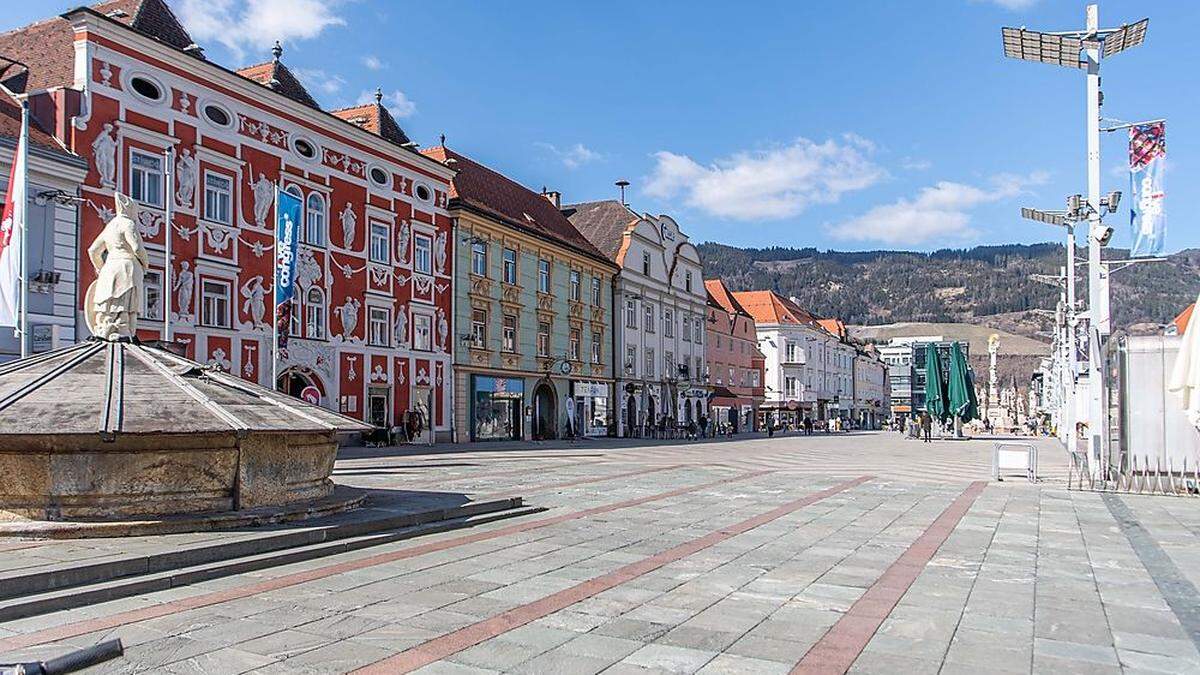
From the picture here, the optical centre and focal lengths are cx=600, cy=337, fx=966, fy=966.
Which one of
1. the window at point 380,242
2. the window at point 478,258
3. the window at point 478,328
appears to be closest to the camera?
the window at point 380,242

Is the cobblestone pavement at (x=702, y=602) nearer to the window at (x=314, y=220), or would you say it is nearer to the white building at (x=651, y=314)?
the window at (x=314, y=220)

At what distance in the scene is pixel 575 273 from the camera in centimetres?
5069

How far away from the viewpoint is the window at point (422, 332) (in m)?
38.0

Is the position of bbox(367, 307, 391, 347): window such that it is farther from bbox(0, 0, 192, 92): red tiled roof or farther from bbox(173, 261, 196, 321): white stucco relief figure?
bbox(0, 0, 192, 92): red tiled roof

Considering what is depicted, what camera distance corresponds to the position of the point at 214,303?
96.4 feet

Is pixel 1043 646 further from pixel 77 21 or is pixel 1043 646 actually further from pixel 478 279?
pixel 478 279

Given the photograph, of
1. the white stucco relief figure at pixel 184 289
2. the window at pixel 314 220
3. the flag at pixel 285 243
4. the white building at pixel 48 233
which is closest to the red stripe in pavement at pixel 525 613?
the flag at pixel 285 243

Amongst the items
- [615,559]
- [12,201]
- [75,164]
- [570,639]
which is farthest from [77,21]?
[570,639]

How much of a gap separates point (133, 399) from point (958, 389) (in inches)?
1645

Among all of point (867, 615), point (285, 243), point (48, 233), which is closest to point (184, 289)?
point (48, 233)

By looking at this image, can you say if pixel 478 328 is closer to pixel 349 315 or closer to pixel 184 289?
pixel 349 315

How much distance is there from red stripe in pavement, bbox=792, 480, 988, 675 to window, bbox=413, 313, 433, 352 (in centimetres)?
2854

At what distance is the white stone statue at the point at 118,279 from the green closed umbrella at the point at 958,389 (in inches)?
1580

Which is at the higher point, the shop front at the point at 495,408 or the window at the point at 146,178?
the window at the point at 146,178
